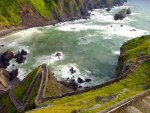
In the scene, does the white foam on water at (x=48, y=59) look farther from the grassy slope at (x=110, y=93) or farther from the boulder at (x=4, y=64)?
the grassy slope at (x=110, y=93)

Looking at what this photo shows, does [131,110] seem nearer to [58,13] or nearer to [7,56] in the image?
[7,56]

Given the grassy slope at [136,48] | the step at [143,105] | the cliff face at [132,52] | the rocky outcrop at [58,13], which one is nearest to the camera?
the step at [143,105]

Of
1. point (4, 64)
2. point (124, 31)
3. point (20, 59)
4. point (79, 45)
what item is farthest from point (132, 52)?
point (124, 31)

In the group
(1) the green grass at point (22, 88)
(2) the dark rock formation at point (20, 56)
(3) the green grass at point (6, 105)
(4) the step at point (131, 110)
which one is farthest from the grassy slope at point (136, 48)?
(4) the step at point (131, 110)

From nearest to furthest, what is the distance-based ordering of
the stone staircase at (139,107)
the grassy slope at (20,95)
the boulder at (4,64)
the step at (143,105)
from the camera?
1. the stone staircase at (139,107)
2. the step at (143,105)
3. the grassy slope at (20,95)
4. the boulder at (4,64)

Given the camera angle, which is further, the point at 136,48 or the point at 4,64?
the point at 136,48

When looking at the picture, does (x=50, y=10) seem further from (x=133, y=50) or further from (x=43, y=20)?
(x=133, y=50)
